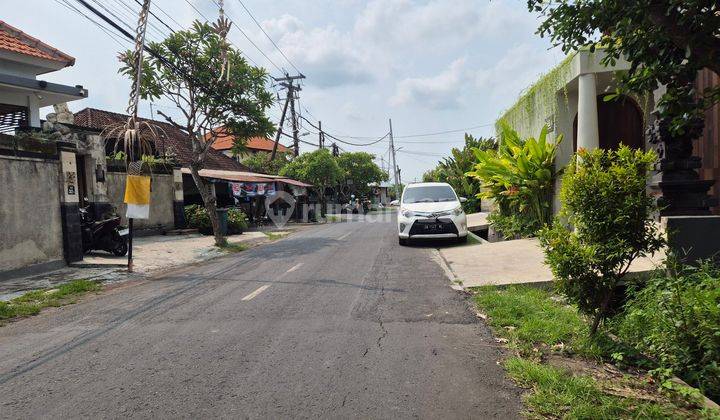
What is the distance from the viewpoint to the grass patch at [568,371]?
2987mm

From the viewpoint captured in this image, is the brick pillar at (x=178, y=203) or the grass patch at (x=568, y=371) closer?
the grass patch at (x=568, y=371)

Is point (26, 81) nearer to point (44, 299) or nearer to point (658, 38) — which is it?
point (44, 299)

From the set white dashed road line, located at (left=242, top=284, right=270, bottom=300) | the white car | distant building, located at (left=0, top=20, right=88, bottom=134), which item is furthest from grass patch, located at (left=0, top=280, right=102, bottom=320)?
the white car

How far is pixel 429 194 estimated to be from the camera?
1272 cm

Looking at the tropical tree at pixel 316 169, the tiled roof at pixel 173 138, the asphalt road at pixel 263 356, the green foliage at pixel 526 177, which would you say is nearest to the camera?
the asphalt road at pixel 263 356

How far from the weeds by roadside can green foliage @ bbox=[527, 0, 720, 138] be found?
757cm

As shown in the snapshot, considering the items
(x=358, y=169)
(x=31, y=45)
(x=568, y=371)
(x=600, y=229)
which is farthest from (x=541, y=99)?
(x=358, y=169)

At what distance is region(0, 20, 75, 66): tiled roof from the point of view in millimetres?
12477

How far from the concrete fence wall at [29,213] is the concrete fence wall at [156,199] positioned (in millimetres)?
6640

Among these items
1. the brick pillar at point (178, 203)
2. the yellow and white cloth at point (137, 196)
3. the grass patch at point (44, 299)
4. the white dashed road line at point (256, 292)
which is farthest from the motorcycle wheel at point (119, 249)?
the brick pillar at point (178, 203)

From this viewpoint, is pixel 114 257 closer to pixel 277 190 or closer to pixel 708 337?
pixel 708 337

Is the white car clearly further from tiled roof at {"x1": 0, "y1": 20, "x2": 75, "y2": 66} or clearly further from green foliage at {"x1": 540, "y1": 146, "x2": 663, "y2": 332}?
tiled roof at {"x1": 0, "y1": 20, "x2": 75, "y2": 66}

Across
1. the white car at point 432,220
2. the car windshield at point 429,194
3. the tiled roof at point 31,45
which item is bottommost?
the white car at point 432,220

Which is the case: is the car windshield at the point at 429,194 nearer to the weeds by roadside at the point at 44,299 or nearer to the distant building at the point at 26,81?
the weeds by roadside at the point at 44,299
